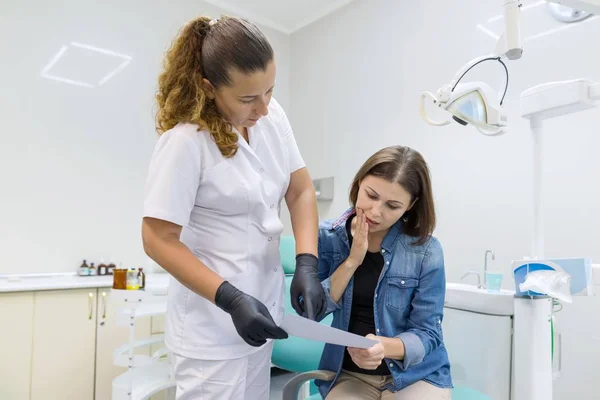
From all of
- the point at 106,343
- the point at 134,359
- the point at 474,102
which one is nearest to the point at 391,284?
the point at 474,102

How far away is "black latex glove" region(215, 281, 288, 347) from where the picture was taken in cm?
89

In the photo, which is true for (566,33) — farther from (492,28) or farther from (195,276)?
(195,276)

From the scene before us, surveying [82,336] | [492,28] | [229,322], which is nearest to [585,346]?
[492,28]

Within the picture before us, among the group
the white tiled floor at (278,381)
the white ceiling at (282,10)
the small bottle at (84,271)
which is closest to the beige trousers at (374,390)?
the white tiled floor at (278,381)

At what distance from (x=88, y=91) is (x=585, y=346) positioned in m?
3.15

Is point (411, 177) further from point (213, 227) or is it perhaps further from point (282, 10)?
point (282, 10)

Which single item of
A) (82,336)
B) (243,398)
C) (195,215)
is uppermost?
(195,215)

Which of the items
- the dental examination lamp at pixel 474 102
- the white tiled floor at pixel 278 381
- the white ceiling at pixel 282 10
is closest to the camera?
the dental examination lamp at pixel 474 102

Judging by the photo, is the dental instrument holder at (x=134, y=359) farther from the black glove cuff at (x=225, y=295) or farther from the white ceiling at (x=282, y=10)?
the white ceiling at (x=282, y=10)

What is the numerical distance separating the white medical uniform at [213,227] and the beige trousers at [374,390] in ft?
0.79

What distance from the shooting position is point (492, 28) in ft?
8.41

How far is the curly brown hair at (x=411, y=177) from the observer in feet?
4.25

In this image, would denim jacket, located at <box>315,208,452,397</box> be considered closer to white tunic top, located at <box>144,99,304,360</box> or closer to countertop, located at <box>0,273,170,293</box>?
white tunic top, located at <box>144,99,304,360</box>

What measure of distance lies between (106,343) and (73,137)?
1.32m
